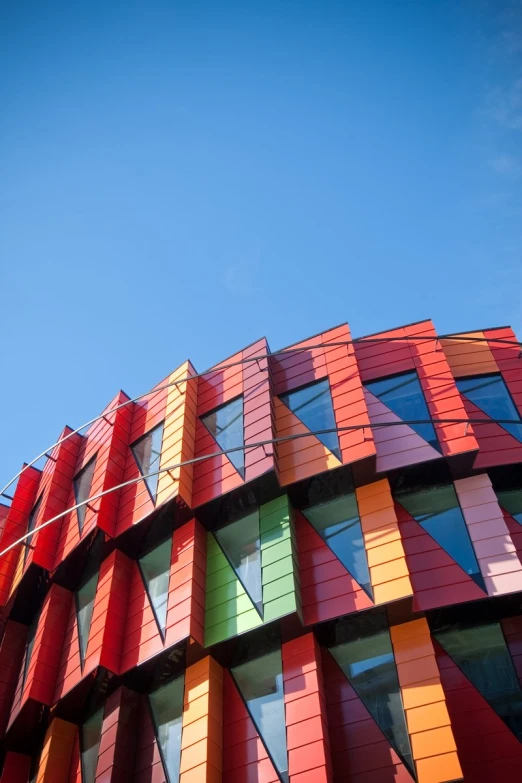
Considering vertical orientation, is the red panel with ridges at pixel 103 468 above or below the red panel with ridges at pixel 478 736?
above

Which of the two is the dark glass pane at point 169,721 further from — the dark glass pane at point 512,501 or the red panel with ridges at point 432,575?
the dark glass pane at point 512,501

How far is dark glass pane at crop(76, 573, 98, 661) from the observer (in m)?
19.1

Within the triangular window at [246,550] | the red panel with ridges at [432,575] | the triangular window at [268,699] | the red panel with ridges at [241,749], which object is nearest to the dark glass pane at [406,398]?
the red panel with ridges at [432,575]

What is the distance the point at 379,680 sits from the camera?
15195 mm

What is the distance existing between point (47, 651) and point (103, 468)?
537cm

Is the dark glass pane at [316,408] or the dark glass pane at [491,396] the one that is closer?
the dark glass pane at [316,408]

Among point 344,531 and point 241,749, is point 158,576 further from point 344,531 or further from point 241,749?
point 241,749

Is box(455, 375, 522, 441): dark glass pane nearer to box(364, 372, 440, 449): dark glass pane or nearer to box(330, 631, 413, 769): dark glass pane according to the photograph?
box(364, 372, 440, 449): dark glass pane

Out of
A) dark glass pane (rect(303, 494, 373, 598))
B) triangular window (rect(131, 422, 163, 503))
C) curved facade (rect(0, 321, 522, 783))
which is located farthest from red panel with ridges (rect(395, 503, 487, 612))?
triangular window (rect(131, 422, 163, 503))

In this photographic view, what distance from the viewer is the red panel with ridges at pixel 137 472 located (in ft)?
65.1

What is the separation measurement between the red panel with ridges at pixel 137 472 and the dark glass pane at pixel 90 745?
15.5 ft

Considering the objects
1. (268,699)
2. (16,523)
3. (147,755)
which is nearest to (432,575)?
(268,699)

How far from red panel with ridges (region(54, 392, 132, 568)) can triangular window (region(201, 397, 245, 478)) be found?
2.95m

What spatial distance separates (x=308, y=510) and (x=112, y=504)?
5791 mm
